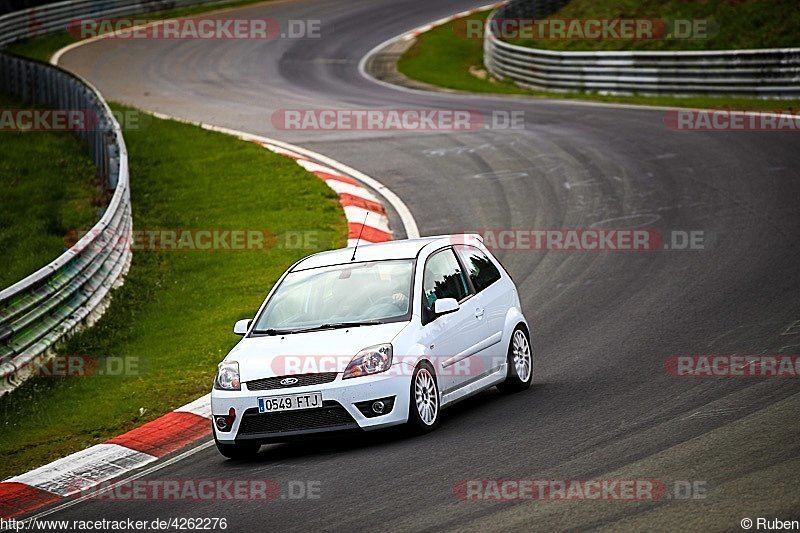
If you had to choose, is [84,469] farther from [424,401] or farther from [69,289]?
[69,289]

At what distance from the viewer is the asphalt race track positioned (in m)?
7.29

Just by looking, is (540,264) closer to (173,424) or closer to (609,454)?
(173,424)

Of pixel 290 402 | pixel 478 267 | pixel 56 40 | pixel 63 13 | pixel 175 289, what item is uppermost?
pixel 478 267

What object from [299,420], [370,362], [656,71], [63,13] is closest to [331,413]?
[299,420]

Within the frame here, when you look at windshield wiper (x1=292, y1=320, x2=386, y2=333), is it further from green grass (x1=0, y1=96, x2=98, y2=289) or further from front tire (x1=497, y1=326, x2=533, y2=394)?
green grass (x1=0, y1=96, x2=98, y2=289)

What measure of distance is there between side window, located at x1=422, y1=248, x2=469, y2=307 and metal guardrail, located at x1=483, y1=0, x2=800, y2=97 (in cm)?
1616

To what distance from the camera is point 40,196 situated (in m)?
Answer: 20.8

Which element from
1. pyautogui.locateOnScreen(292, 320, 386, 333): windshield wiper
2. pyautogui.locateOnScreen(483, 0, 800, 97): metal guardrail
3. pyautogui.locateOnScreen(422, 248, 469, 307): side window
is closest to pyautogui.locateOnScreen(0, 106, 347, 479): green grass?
pyautogui.locateOnScreen(292, 320, 386, 333): windshield wiper

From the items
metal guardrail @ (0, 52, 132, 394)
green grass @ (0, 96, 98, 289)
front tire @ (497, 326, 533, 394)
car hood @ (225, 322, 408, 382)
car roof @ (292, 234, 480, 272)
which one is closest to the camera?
car hood @ (225, 322, 408, 382)

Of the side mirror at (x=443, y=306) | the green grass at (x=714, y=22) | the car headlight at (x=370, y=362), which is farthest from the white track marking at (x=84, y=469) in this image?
the green grass at (x=714, y=22)

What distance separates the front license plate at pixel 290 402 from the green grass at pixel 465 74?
17329 millimetres

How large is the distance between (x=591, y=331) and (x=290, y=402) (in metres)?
4.23

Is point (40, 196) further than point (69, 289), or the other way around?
point (40, 196)

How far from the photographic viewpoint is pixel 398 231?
1764 centimetres
